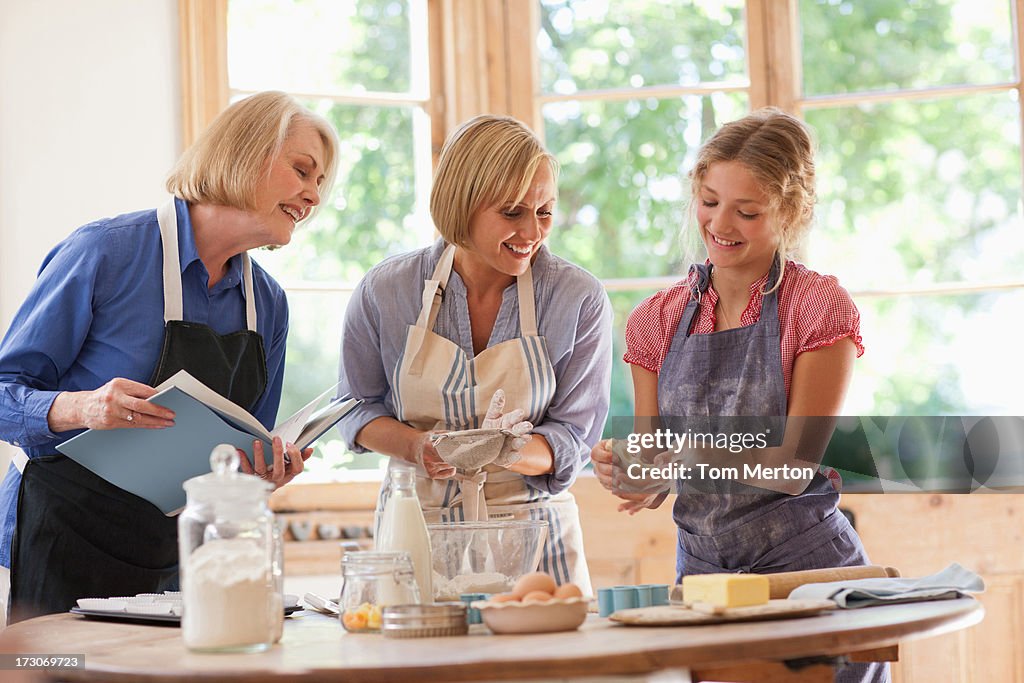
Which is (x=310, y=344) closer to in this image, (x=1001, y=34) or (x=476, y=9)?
(x=476, y=9)

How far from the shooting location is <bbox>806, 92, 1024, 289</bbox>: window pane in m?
3.08

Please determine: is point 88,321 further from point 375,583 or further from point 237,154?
point 375,583

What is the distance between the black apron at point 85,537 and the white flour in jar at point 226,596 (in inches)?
32.0

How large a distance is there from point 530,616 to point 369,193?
2.18 m

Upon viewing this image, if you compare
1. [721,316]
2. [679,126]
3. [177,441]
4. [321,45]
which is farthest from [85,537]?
[679,126]

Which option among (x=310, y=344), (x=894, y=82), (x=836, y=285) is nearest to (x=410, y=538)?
(x=836, y=285)

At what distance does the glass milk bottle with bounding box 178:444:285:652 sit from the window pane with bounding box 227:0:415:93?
2.13 meters

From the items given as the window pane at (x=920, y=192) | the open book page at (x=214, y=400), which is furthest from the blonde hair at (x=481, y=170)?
the window pane at (x=920, y=192)

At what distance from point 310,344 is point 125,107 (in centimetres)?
83

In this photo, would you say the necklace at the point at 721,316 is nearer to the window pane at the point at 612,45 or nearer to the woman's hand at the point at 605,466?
the woman's hand at the point at 605,466

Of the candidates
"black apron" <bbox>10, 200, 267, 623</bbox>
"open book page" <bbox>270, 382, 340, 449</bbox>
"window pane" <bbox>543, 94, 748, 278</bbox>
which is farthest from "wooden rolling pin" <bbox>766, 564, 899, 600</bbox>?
"window pane" <bbox>543, 94, 748, 278</bbox>

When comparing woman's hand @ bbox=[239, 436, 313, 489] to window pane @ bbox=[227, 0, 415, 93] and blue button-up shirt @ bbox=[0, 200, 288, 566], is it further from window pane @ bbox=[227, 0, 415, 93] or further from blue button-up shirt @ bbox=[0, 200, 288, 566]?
window pane @ bbox=[227, 0, 415, 93]

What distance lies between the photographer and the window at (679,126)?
309cm

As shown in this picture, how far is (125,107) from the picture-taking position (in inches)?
116
